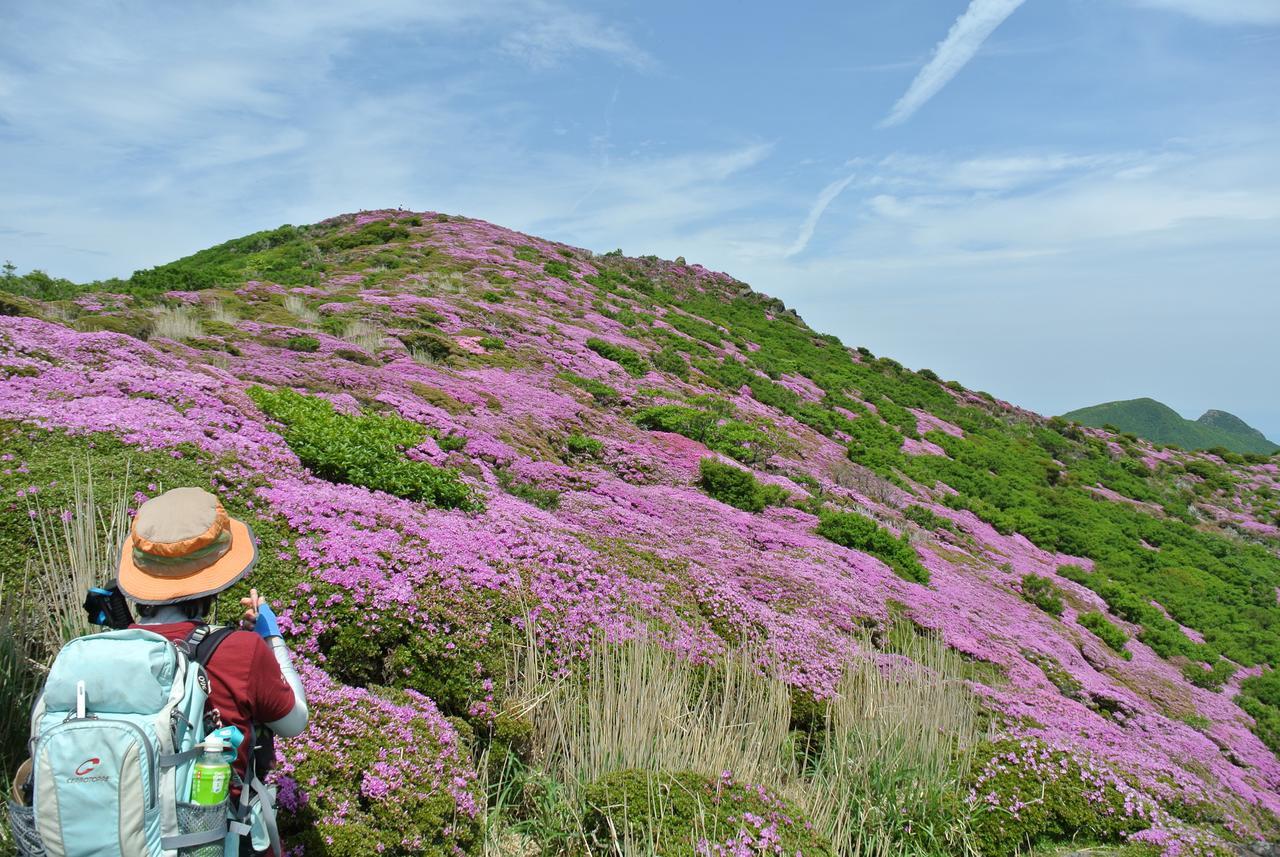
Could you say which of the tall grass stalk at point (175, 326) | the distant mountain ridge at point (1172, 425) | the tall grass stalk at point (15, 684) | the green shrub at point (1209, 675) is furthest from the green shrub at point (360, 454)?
the distant mountain ridge at point (1172, 425)

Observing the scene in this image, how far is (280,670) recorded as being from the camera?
265 centimetres

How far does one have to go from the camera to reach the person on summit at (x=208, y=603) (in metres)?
2.46

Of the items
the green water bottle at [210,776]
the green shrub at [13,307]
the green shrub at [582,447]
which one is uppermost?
the green shrub at [13,307]

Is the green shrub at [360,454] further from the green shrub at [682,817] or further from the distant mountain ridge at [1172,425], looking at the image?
the distant mountain ridge at [1172,425]

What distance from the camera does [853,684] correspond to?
680cm

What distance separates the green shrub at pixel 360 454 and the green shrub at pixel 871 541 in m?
7.58

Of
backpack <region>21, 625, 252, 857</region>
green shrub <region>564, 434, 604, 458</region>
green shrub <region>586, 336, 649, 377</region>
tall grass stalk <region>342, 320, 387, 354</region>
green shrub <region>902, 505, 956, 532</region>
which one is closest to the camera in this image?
backpack <region>21, 625, 252, 857</region>

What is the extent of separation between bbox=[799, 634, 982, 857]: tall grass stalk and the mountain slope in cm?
38

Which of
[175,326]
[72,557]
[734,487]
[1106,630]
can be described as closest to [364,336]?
[175,326]

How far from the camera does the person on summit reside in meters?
2.46

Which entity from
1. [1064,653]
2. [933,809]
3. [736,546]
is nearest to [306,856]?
[933,809]

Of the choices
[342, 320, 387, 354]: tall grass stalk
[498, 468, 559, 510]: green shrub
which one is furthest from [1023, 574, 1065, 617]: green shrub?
[342, 320, 387, 354]: tall grass stalk

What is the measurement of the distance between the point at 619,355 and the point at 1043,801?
647 inches

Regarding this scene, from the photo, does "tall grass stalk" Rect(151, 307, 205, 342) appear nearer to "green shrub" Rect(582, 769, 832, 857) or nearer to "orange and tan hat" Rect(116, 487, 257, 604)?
"orange and tan hat" Rect(116, 487, 257, 604)
